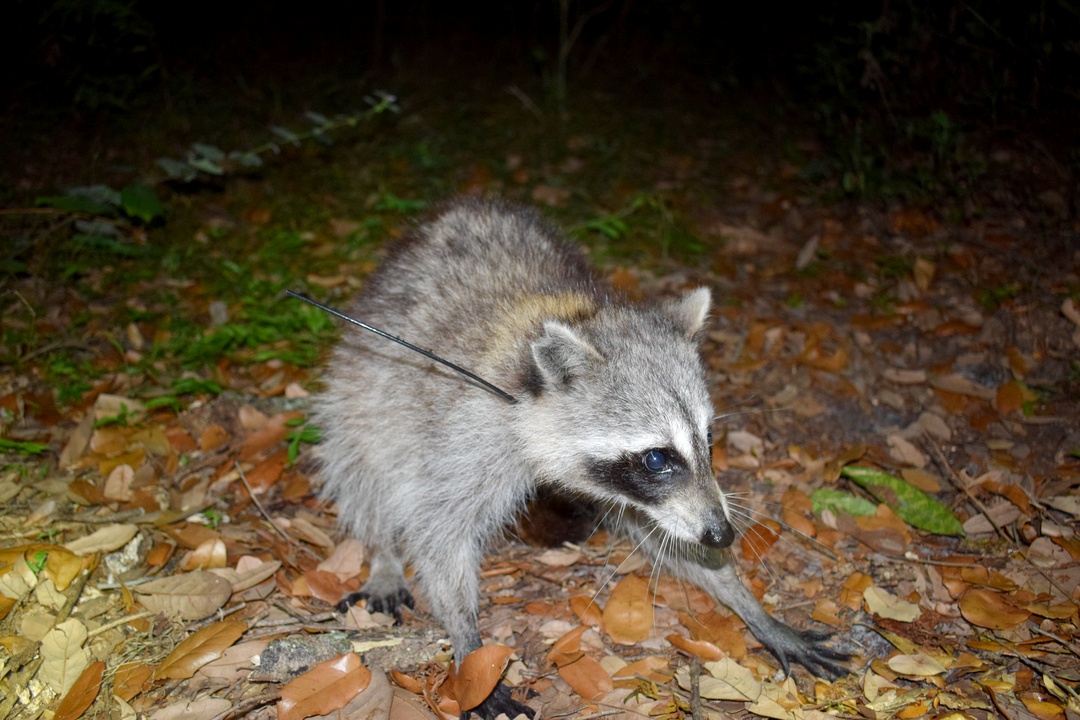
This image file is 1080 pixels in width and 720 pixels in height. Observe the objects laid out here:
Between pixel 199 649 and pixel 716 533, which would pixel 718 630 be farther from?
pixel 199 649

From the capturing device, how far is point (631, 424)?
2.92 meters

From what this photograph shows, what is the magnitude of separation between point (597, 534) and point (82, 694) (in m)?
2.16

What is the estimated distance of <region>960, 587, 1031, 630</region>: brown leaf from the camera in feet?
9.98

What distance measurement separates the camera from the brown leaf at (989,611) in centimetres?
304

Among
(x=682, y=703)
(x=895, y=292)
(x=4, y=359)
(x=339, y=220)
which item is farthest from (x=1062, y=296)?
(x=4, y=359)

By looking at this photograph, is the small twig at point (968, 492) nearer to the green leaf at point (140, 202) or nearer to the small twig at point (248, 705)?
the small twig at point (248, 705)

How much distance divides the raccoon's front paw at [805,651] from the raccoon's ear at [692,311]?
1.23 m

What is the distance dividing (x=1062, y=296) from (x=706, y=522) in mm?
3345

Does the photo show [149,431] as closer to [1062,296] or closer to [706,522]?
[706,522]

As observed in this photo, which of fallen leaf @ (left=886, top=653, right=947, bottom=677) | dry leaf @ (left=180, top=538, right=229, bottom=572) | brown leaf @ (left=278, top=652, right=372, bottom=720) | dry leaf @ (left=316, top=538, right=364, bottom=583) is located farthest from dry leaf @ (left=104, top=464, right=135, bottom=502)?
fallen leaf @ (left=886, top=653, right=947, bottom=677)

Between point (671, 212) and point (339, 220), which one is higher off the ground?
point (671, 212)

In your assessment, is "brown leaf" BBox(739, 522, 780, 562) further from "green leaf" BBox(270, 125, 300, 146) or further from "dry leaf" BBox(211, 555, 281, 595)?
"green leaf" BBox(270, 125, 300, 146)

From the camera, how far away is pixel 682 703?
2.84 meters

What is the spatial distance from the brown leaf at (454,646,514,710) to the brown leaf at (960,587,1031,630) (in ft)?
5.97
